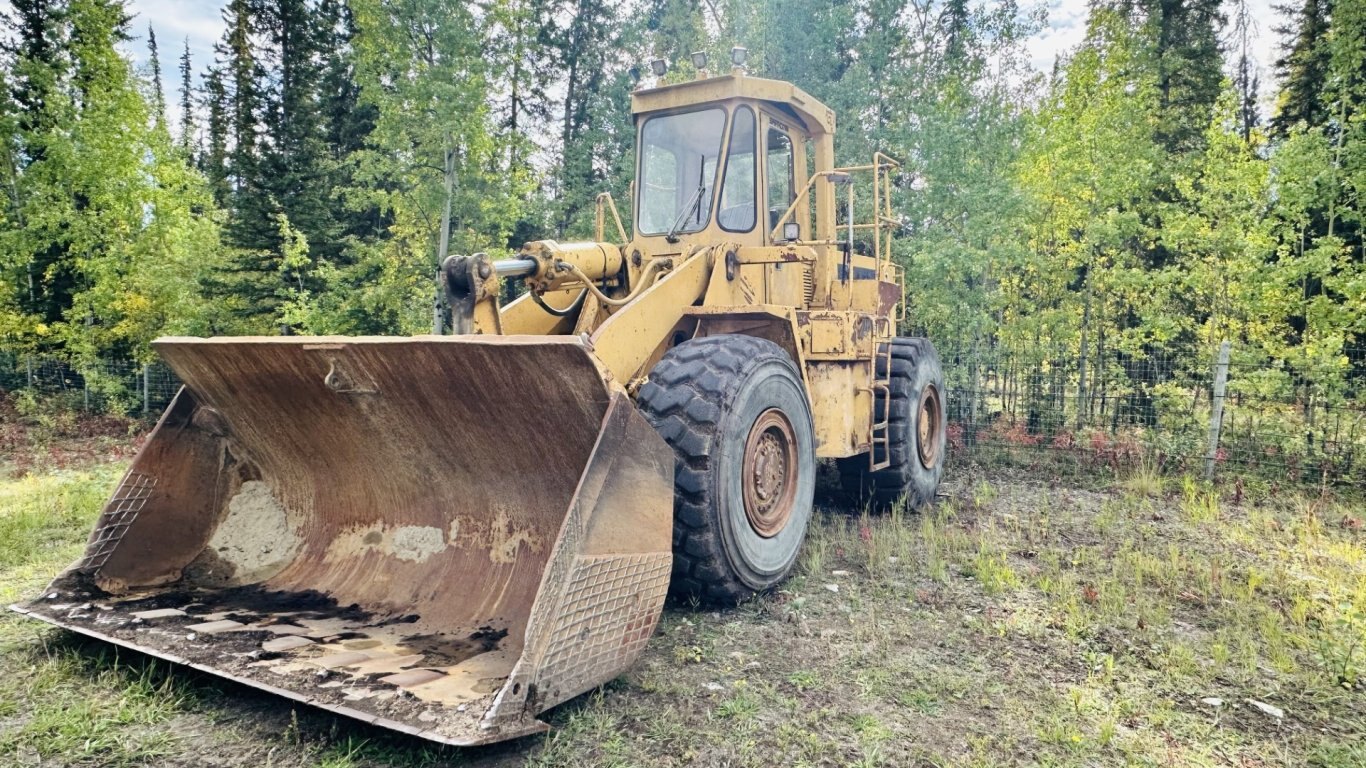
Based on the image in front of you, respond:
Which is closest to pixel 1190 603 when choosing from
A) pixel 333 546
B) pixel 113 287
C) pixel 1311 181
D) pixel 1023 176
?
pixel 333 546

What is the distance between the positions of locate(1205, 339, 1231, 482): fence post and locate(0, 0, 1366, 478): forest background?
0.39m

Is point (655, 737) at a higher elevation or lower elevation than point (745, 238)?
lower

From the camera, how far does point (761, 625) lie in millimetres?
4027

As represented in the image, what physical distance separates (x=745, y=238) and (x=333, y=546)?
3166 mm

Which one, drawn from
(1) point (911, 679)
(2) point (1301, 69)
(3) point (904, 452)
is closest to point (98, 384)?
(3) point (904, 452)

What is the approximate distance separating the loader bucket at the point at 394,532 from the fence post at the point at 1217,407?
7.65 meters

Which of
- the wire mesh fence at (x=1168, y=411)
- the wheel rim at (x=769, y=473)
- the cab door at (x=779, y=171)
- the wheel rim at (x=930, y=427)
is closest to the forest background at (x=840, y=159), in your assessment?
the wire mesh fence at (x=1168, y=411)

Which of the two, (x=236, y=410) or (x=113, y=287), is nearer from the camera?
(x=236, y=410)

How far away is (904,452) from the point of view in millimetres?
6625

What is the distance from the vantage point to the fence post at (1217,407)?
855 centimetres

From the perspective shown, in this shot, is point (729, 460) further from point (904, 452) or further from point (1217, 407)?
point (1217, 407)

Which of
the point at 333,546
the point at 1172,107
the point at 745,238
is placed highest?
the point at 1172,107

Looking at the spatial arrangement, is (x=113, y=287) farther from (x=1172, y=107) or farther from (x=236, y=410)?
(x=1172, y=107)

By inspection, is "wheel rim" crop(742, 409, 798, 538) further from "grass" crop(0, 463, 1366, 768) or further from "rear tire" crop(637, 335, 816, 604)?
"grass" crop(0, 463, 1366, 768)
